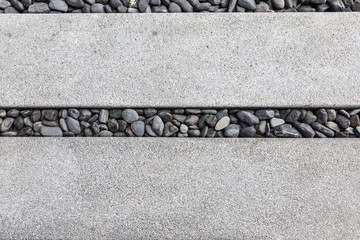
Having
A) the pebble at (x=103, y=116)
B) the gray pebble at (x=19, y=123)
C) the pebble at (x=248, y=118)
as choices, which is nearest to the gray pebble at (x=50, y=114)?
the gray pebble at (x=19, y=123)

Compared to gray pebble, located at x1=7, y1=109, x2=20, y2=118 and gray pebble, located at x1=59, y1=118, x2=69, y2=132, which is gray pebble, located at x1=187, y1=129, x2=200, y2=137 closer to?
gray pebble, located at x1=59, y1=118, x2=69, y2=132

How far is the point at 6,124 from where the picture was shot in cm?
158

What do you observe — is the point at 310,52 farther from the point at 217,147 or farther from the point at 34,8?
the point at 34,8

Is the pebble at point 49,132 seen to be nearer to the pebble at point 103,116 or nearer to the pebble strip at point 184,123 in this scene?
the pebble strip at point 184,123

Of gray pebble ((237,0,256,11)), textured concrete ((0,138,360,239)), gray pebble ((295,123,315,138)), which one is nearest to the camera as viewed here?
textured concrete ((0,138,360,239))

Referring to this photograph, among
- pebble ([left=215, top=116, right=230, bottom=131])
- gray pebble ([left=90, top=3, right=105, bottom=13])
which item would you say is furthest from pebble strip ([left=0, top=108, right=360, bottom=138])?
gray pebble ([left=90, top=3, right=105, bottom=13])

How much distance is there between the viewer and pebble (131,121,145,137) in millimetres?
1567

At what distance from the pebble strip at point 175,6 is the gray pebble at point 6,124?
653mm

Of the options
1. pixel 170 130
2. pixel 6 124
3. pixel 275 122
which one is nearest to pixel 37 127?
pixel 6 124

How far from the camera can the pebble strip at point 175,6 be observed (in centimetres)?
172

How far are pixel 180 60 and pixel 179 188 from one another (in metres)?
0.69

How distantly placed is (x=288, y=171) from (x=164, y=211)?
0.65 metres

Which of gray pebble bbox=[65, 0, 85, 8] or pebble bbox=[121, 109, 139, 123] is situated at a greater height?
gray pebble bbox=[65, 0, 85, 8]

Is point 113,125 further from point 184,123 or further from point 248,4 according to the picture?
point 248,4
